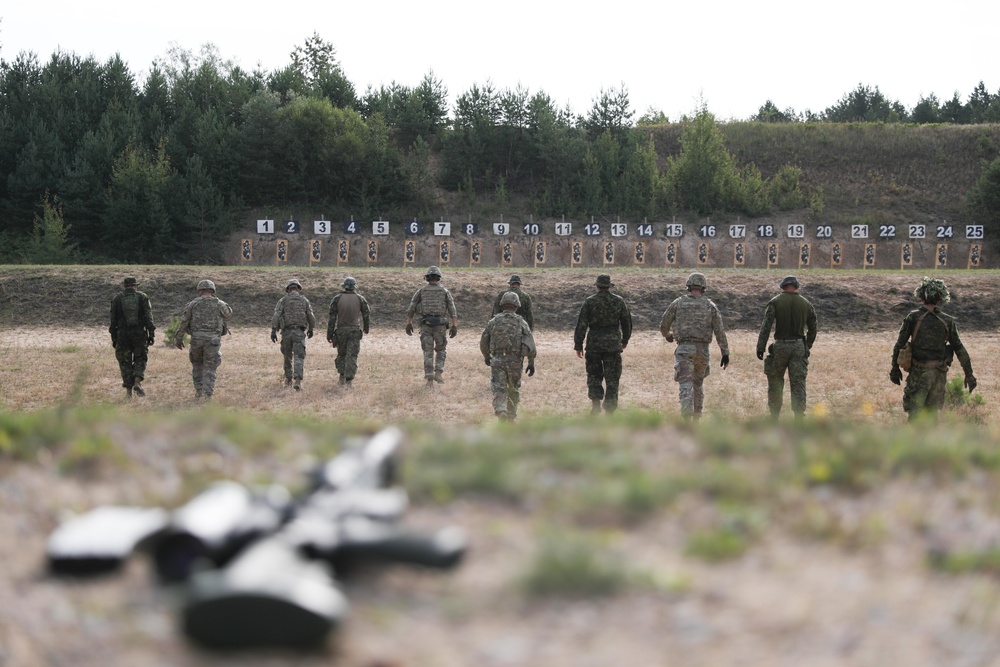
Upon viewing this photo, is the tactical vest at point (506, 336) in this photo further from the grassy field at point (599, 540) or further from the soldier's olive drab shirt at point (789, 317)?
the grassy field at point (599, 540)

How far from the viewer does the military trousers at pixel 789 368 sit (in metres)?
13.5

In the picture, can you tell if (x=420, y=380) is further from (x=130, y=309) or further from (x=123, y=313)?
(x=123, y=313)

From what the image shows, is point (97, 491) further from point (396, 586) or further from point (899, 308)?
point (899, 308)

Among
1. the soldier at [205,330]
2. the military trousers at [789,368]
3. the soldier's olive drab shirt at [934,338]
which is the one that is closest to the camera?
the soldier's olive drab shirt at [934,338]

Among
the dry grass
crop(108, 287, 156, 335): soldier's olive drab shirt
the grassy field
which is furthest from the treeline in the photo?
the grassy field

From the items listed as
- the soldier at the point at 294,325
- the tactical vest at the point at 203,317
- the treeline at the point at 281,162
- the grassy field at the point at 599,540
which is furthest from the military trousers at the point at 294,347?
the treeline at the point at 281,162

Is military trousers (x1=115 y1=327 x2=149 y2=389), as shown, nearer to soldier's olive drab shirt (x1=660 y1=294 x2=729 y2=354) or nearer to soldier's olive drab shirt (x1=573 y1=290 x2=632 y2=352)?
soldier's olive drab shirt (x1=573 y1=290 x2=632 y2=352)

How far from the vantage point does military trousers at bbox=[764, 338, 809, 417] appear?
44.3 feet

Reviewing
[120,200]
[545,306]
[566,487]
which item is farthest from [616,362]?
[120,200]

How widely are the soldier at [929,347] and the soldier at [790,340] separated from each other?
143 cm

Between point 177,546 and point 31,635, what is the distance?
64cm

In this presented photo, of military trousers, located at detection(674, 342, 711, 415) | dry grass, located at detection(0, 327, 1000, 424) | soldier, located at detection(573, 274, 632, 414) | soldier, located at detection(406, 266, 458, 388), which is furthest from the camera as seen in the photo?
soldier, located at detection(406, 266, 458, 388)

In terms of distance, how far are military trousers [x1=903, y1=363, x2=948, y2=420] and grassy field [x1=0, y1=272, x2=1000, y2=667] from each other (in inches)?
201

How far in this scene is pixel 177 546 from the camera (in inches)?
161
